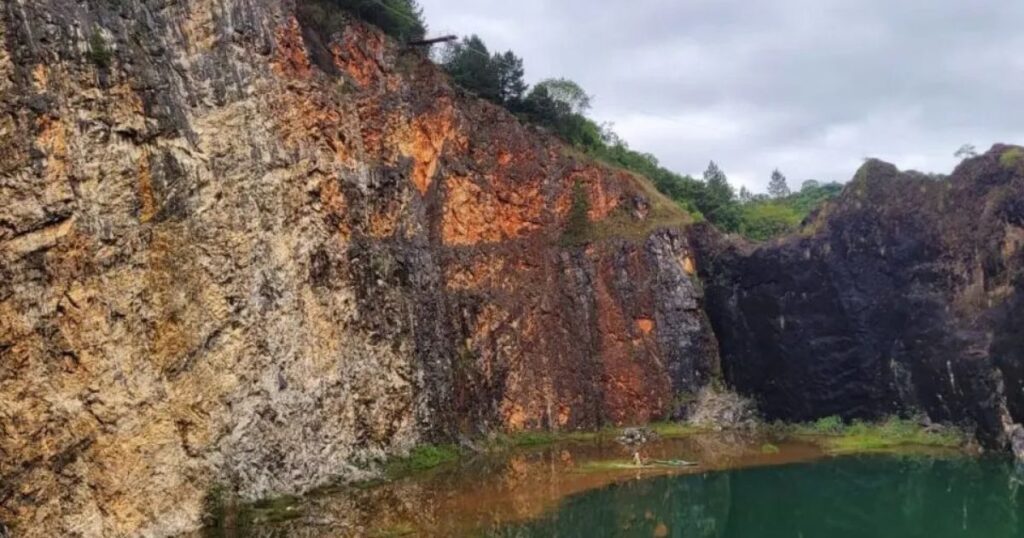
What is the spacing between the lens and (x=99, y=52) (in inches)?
830

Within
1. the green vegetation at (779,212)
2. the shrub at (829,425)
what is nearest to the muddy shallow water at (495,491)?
the shrub at (829,425)

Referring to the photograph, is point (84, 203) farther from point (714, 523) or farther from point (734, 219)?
point (734, 219)

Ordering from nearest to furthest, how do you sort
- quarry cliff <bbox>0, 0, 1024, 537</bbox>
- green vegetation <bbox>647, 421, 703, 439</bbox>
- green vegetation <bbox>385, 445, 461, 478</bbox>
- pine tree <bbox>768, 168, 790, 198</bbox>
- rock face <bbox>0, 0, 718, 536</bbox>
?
rock face <bbox>0, 0, 718, 536</bbox> < quarry cliff <bbox>0, 0, 1024, 537</bbox> < green vegetation <bbox>385, 445, 461, 478</bbox> < green vegetation <bbox>647, 421, 703, 439</bbox> < pine tree <bbox>768, 168, 790, 198</bbox>

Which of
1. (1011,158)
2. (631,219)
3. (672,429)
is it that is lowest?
(672,429)

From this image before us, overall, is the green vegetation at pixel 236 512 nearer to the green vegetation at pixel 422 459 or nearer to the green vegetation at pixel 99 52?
the green vegetation at pixel 422 459

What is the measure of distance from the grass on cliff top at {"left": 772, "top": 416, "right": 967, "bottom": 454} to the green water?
250 centimetres

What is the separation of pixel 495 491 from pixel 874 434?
1755cm

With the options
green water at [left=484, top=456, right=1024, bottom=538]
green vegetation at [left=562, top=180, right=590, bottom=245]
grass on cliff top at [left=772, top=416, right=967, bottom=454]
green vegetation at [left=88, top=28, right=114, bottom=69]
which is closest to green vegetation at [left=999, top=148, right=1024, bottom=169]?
grass on cliff top at [left=772, top=416, right=967, bottom=454]

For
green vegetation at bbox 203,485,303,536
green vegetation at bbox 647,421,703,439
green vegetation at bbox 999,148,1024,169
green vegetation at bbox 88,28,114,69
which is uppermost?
green vegetation at bbox 88,28,114,69

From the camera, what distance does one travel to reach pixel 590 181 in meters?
41.6

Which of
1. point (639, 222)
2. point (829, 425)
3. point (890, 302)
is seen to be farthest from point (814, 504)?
point (639, 222)

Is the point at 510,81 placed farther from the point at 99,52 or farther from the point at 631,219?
the point at 99,52

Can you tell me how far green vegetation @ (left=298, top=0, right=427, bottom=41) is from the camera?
33.2 meters

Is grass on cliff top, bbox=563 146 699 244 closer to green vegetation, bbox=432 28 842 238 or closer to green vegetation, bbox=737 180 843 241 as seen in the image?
green vegetation, bbox=432 28 842 238
